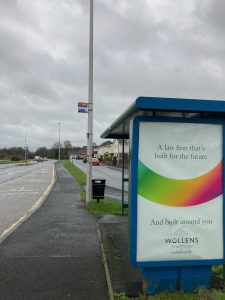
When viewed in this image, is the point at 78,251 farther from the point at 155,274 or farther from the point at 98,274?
the point at 155,274

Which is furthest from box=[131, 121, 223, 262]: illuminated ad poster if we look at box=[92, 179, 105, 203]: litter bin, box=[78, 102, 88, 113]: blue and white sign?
box=[92, 179, 105, 203]: litter bin

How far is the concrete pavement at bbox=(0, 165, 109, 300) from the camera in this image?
5.45 m

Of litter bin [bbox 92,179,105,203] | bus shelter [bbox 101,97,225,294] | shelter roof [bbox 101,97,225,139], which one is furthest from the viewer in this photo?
litter bin [bbox 92,179,105,203]

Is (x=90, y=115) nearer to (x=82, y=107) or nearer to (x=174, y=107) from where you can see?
(x=82, y=107)

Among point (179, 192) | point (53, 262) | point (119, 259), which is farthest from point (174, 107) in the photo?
point (53, 262)

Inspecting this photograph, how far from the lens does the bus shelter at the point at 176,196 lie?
17.4ft

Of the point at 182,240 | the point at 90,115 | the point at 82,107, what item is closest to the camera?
the point at 182,240

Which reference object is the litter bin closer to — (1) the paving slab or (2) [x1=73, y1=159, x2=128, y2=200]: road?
(2) [x1=73, y1=159, x2=128, y2=200]: road

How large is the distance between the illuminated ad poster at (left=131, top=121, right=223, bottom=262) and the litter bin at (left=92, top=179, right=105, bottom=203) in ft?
31.5

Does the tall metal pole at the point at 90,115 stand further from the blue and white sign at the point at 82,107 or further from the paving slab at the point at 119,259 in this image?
the paving slab at the point at 119,259

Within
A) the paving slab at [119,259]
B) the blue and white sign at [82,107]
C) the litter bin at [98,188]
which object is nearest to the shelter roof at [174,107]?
the paving slab at [119,259]

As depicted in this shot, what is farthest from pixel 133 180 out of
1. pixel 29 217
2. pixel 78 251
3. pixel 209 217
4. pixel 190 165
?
pixel 29 217

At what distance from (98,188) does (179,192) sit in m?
9.79

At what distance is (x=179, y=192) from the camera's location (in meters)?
5.38
